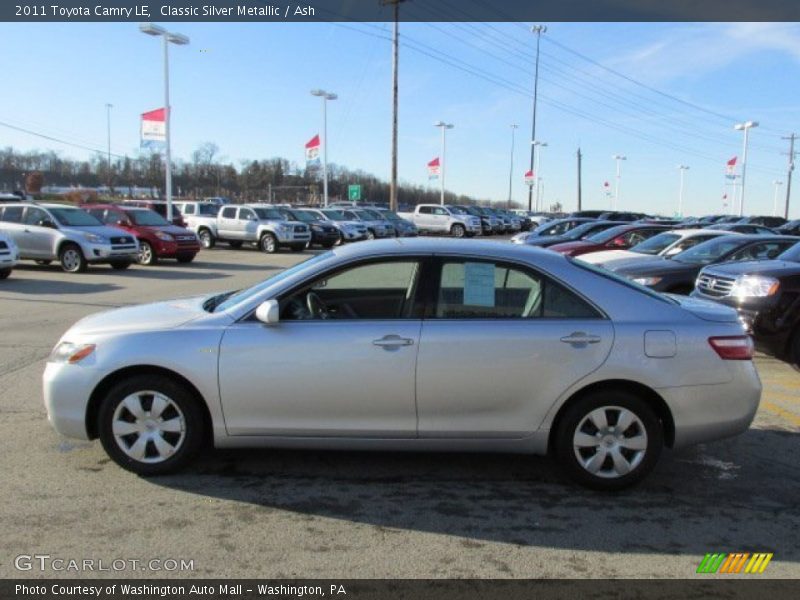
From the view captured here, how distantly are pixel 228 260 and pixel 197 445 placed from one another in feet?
62.5

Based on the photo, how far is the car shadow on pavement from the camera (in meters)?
3.70

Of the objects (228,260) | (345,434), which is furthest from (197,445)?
(228,260)

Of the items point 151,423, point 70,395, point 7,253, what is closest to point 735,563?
point 151,423

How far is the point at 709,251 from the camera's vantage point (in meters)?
11.3

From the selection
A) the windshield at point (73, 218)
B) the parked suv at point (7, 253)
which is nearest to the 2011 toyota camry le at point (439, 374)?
the parked suv at point (7, 253)

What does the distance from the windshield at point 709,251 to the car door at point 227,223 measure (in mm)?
19945

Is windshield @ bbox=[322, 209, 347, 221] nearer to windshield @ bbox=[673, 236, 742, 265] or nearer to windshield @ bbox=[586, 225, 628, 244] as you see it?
windshield @ bbox=[586, 225, 628, 244]

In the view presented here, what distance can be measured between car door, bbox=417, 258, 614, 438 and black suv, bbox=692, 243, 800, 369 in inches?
177

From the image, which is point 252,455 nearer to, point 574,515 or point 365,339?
point 365,339

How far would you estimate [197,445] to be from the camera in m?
4.29

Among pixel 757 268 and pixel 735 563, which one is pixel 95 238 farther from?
pixel 735 563

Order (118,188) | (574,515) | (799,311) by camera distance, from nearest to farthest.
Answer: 1. (574,515)
2. (799,311)
3. (118,188)

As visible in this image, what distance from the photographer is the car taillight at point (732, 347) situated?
4.17 metres

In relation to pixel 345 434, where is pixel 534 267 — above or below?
above
